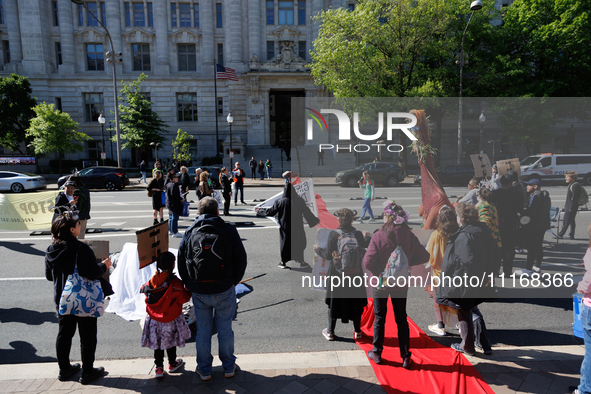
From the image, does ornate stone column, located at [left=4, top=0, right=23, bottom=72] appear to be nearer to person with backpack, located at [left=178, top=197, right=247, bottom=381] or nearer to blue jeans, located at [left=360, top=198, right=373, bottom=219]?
person with backpack, located at [left=178, top=197, right=247, bottom=381]

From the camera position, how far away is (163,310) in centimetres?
393

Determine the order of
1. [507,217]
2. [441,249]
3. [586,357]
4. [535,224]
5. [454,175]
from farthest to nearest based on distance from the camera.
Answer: [535,224] → [507,217] → [454,175] → [441,249] → [586,357]

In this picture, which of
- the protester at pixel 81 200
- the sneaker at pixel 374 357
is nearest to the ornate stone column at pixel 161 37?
the protester at pixel 81 200

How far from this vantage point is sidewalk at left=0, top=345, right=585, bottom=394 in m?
3.81

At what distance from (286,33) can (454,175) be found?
3782 centimetres

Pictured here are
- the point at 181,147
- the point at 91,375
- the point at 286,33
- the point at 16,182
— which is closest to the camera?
the point at 91,375

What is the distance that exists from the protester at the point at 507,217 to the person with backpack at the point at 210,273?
199 inches

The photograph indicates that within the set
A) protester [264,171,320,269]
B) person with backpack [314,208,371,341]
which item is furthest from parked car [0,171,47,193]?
person with backpack [314,208,371,341]

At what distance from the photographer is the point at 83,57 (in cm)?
3844

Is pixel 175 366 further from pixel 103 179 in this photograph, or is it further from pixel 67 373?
pixel 103 179

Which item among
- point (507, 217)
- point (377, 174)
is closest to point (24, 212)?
point (377, 174)

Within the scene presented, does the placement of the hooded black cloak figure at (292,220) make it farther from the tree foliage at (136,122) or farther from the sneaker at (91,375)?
the tree foliage at (136,122)

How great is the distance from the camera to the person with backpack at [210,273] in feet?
12.3

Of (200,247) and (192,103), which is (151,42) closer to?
(192,103)
